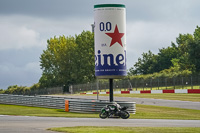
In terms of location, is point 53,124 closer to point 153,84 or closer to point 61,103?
point 61,103

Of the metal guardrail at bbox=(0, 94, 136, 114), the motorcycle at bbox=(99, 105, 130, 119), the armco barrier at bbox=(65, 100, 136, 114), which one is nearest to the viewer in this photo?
the motorcycle at bbox=(99, 105, 130, 119)

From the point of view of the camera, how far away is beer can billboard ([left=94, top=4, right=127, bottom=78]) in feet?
99.8

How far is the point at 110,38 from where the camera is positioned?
3045 centimetres

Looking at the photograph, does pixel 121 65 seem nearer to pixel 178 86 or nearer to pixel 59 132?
pixel 59 132

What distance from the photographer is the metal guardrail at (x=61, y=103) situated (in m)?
32.9

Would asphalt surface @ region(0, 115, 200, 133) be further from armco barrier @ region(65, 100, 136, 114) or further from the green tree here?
the green tree

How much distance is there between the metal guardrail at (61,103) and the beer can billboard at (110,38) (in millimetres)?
2679

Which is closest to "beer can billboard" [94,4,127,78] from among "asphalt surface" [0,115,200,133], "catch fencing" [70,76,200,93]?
"asphalt surface" [0,115,200,133]

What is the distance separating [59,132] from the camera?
18453mm

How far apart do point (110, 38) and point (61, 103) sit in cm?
977

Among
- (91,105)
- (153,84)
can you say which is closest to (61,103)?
(91,105)

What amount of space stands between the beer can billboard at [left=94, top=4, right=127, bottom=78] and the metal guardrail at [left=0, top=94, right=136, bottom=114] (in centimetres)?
268

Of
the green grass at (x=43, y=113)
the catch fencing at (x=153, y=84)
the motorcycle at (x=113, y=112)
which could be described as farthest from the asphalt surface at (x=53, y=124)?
the catch fencing at (x=153, y=84)

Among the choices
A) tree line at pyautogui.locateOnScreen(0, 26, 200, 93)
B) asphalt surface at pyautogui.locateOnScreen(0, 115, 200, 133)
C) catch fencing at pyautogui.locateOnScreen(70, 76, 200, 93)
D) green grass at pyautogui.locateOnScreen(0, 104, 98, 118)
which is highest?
tree line at pyautogui.locateOnScreen(0, 26, 200, 93)
